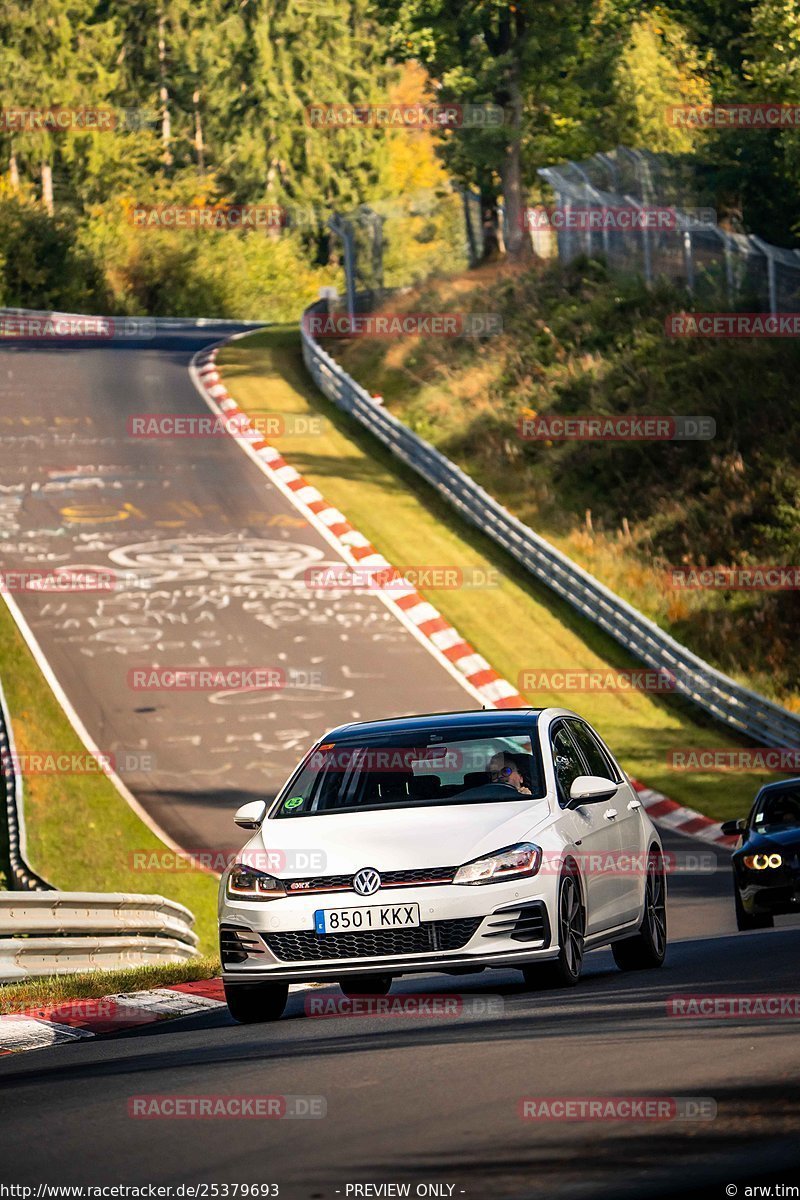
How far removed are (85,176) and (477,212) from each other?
44015mm

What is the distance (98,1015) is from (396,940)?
239 centimetres

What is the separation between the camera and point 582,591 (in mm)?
31438

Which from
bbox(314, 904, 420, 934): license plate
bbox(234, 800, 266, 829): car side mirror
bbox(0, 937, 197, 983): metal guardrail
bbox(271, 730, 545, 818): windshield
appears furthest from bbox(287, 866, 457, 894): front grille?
bbox(0, 937, 197, 983): metal guardrail

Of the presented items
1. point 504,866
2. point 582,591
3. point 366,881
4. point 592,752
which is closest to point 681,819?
point 582,591

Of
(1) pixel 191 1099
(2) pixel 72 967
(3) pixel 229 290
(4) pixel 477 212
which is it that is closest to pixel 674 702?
(2) pixel 72 967

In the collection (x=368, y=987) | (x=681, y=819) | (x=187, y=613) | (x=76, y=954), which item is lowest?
(x=681, y=819)

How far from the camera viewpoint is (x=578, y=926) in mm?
10680

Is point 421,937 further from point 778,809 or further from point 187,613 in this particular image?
point 187,613

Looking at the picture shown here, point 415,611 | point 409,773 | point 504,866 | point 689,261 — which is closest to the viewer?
point 504,866

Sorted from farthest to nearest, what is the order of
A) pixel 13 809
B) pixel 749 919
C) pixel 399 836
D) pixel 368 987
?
pixel 13 809 → pixel 749 919 → pixel 368 987 → pixel 399 836

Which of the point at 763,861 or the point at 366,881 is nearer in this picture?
the point at 366,881

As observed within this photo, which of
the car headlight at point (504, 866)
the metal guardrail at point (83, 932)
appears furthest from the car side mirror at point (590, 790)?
the metal guardrail at point (83, 932)

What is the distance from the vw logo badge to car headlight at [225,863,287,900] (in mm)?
430

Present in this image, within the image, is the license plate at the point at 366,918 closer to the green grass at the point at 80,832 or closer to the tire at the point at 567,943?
the tire at the point at 567,943
